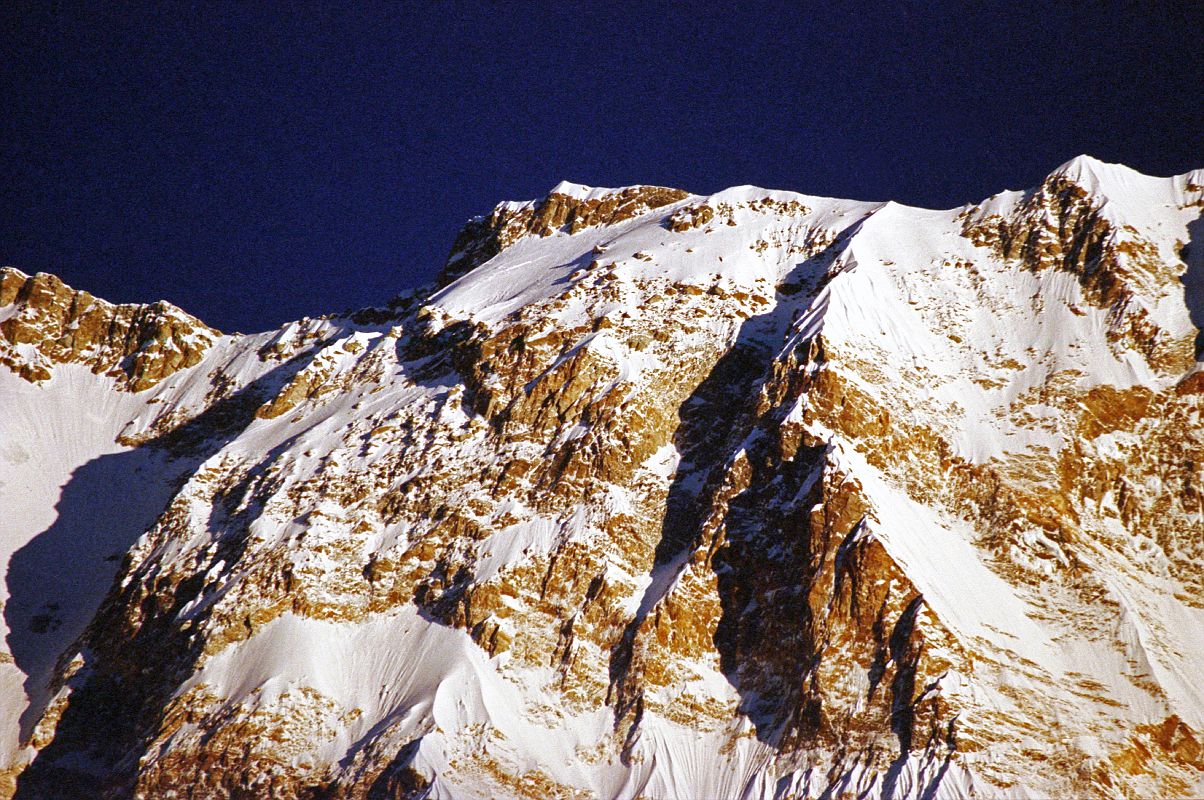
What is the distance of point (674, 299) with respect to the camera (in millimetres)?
98938

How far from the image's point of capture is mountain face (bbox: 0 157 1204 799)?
64.6 meters

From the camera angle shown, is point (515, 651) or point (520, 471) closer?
point (515, 651)

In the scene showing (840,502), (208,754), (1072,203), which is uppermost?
(1072,203)

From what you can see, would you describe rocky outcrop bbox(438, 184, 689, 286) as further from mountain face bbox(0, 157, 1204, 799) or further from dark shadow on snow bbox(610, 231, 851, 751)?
dark shadow on snow bbox(610, 231, 851, 751)

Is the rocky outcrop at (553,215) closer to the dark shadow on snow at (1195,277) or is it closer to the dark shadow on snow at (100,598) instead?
the dark shadow on snow at (100,598)

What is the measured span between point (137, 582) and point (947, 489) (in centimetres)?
7306

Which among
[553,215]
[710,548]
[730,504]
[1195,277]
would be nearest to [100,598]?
[710,548]

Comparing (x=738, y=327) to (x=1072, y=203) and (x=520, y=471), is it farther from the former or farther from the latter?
(x=1072, y=203)

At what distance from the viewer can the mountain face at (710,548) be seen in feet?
212

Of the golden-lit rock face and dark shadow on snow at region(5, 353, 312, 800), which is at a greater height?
the golden-lit rock face

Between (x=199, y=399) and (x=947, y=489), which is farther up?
(x=199, y=399)

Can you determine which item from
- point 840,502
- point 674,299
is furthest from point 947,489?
point 674,299

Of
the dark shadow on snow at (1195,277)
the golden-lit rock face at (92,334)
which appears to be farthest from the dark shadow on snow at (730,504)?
the golden-lit rock face at (92,334)

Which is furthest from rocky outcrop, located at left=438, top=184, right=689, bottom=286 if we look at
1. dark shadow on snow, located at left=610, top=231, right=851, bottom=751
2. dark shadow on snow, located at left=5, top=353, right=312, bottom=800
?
dark shadow on snow, located at left=610, top=231, right=851, bottom=751
